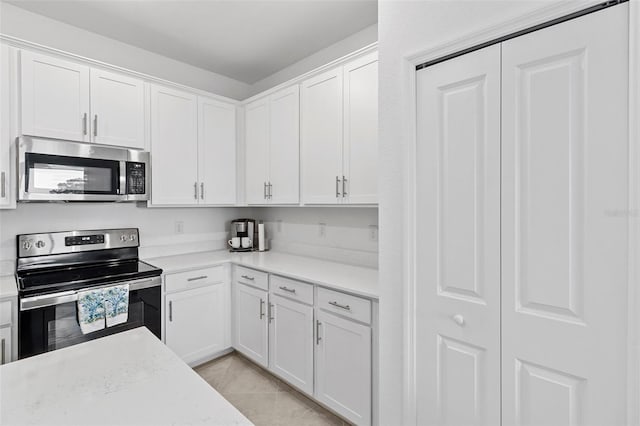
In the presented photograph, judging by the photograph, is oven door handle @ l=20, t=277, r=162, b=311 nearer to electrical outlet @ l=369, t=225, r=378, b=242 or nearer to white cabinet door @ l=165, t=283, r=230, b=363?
white cabinet door @ l=165, t=283, r=230, b=363

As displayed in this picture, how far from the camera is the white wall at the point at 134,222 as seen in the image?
2.29 m

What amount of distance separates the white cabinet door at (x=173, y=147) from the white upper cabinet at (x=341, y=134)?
1059mm

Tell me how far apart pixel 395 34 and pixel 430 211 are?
82 centimetres

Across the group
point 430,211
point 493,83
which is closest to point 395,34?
point 493,83

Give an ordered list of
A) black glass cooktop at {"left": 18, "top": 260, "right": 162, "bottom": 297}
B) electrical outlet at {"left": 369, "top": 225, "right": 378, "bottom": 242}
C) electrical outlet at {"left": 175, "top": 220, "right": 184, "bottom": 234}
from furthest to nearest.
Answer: electrical outlet at {"left": 175, "top": 220, "right": 184, "bottom": 234} → electrical outlet at {"left": 369, "top": 225, "right": 378, "bottom": 242} → black glass cooktop at {"left": 18, "top": 260, "right": 162, "bottom": 297}

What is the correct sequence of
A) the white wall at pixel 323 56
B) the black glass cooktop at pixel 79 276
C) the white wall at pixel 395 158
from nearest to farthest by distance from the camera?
the white wall at pixel 395 158 → the black glass cooktop at pixel 79 276 → the white wall at pixel 323 56

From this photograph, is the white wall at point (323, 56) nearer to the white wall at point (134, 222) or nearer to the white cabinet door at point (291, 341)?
the white wall at point (134, 222)

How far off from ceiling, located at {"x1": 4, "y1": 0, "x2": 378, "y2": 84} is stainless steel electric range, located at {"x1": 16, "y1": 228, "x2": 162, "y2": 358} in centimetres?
162

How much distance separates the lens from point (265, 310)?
2523 mm

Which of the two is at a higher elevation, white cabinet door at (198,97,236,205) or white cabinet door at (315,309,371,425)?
white cabinet door at (198,97,236,205)

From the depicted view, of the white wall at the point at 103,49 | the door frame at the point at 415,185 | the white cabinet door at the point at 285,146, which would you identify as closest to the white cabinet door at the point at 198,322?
the white cabinet door at the point at 285,146

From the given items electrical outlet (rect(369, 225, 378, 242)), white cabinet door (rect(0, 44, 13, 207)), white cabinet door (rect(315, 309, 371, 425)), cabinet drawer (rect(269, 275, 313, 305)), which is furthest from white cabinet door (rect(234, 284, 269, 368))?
white cabinet door (rect(0, 44, 13, 207))

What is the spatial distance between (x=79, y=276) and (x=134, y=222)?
781 mm

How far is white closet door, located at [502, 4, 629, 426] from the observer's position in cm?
98
